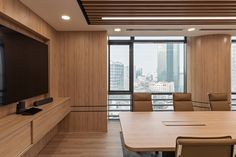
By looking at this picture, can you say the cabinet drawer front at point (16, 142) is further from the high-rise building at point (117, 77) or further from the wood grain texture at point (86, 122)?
the high-rise building at point (117, 77)

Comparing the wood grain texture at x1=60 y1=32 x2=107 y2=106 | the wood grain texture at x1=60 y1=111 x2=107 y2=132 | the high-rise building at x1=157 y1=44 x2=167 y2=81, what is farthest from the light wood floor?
the high-rise building at x1=157 y1=44 x2=167 y2=81

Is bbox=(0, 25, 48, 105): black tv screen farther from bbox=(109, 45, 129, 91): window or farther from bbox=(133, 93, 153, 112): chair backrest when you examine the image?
bbox=(109, 45, 129, 91): window

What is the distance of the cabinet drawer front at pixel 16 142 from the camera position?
2.26 meters

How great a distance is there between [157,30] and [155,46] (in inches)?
63.4

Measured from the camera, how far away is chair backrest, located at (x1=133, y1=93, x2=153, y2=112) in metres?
→ 4.75

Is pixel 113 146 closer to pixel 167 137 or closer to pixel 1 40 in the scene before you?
pixel 167 137

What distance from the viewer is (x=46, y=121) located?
3.59 metres

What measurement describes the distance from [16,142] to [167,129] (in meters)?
1.79

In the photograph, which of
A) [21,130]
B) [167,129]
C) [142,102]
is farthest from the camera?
[142,102]

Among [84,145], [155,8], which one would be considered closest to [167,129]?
[155,8]

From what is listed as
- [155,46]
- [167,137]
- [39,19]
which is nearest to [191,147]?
[167,137]

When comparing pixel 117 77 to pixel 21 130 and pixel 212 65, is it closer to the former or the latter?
pixel 212 65

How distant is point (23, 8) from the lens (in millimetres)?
3467

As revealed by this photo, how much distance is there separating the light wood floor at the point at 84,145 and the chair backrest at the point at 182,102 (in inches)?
55.8
